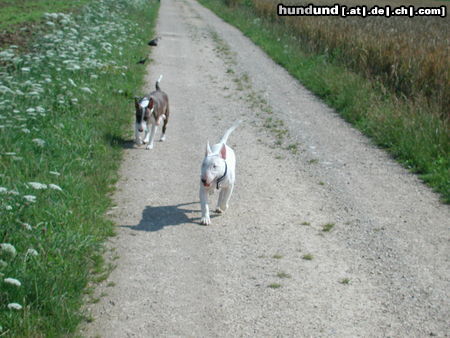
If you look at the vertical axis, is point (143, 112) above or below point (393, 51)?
below

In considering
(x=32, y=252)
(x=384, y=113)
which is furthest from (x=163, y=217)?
(x=384, y=113)

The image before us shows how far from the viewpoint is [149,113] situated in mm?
9992

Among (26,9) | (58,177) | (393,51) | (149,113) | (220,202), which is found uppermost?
(26,9)

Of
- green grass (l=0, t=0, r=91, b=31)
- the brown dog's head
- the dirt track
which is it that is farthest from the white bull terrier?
green grass (l=0, t=0, r=91, b=31)

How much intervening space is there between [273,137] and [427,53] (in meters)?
5.48

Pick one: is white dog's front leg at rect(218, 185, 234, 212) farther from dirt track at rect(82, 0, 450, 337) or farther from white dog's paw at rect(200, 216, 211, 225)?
white dog's paw at rect(200, 216, 211, 225)

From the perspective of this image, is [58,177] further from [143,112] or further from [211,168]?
[143,112]

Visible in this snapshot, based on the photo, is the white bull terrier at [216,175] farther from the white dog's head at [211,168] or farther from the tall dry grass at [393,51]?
the tall dry grass at [393,51]

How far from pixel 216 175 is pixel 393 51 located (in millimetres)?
10273

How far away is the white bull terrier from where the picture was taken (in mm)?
6914

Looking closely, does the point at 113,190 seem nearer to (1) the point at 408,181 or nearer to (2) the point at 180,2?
(1) the point at 408,181

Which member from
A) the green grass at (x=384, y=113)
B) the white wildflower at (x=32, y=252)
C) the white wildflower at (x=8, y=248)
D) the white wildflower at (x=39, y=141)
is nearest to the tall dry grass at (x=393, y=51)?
the green grass at (x=384, y=113)

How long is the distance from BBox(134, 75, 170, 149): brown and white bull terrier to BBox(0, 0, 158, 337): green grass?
48cm

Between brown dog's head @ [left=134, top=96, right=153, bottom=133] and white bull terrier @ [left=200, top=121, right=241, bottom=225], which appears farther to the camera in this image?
brown dog's head @ [left=134, top=96, right=153, bottom=133]
